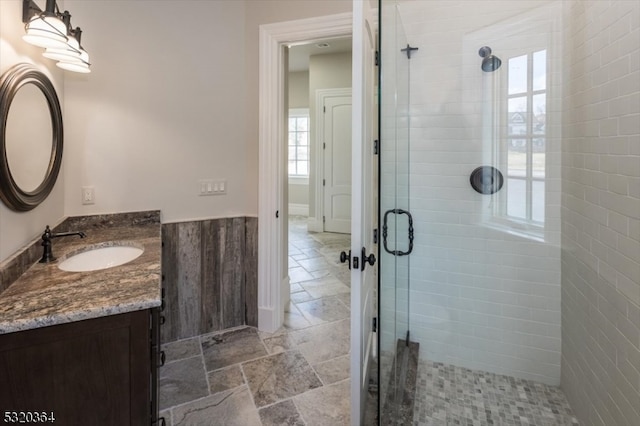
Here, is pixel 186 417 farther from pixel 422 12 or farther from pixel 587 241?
pixel 422 12

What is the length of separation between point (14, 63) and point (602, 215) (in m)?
2.59

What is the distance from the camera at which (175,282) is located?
2523 millimetres

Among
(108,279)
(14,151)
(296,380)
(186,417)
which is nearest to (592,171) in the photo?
(296,380)

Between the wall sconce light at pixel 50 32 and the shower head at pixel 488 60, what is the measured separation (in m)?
2.16

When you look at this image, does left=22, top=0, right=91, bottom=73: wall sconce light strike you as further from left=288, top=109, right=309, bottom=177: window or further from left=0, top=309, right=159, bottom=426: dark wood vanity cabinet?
left=288, top=109, right=309, bottom=177: window

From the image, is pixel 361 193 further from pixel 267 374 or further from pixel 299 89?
pixel 299 89

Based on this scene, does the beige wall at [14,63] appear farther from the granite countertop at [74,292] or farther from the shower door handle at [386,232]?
the shower door handle at [386,232]

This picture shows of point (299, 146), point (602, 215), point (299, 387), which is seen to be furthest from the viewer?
point (299, 146)

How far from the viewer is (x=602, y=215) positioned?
5.00ft

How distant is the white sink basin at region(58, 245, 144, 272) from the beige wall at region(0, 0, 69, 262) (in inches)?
8.2

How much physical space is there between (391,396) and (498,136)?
156cm

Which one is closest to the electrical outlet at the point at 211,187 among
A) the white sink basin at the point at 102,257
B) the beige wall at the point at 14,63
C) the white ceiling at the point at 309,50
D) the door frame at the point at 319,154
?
the white sink basin at the point at 102,257

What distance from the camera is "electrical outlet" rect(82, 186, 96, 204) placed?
221cm

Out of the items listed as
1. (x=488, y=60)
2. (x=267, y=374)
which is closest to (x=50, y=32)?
(x=267, y=374)
